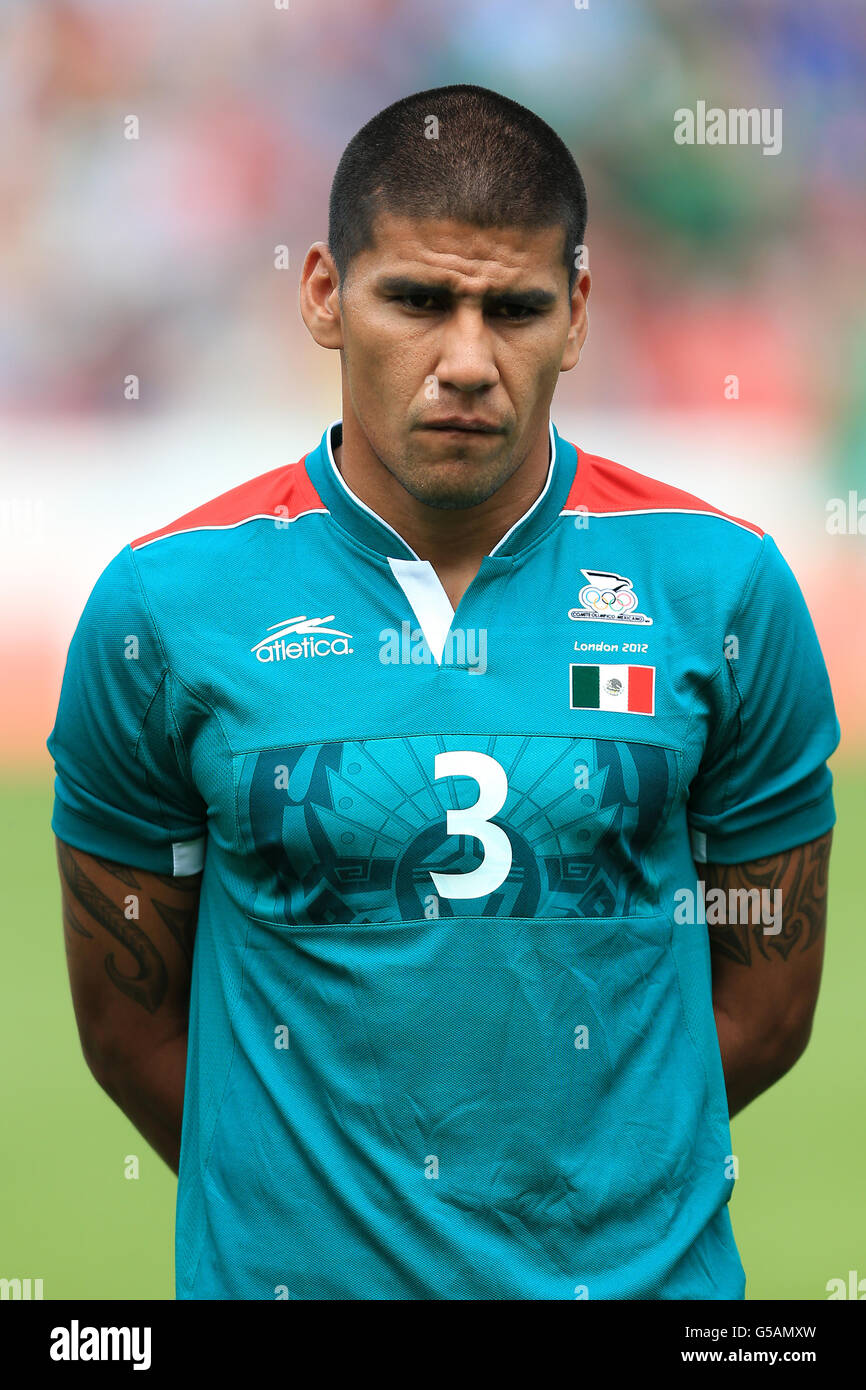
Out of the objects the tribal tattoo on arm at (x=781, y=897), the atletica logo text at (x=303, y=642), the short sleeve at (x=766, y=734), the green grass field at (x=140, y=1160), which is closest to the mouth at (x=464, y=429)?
the atletica logo text at (x=303, y=642)

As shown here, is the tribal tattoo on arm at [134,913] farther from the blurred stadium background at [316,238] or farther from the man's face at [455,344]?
the blurred stadium background at [316,238]

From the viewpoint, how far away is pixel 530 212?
65.5 inches

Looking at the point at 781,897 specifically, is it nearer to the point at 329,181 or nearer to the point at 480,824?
the point at 480,824

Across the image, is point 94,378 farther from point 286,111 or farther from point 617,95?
point 617,95

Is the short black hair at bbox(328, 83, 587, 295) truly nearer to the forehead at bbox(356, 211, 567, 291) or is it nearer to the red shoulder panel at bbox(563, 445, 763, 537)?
the forehead at bbox(356, 211, 567, 291)

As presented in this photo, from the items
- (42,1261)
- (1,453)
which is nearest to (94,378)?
(1,453)

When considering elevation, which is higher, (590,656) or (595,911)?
(590,656)

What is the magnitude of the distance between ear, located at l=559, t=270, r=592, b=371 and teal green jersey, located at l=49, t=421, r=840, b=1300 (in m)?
0.12

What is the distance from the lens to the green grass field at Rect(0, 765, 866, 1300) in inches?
146

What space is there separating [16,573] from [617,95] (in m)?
4.48

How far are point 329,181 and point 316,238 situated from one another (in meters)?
0.53

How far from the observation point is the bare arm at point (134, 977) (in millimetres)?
1899

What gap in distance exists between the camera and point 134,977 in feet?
6.46

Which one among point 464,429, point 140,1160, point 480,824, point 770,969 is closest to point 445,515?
point 464,429
